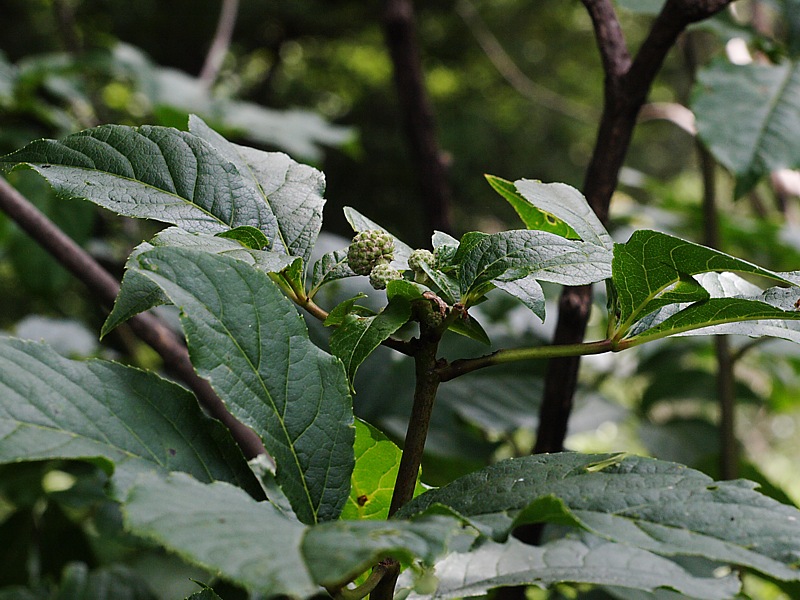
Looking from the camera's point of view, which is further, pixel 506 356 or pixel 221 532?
pixel 506 356

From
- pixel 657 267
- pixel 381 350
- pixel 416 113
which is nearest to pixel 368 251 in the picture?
pixel 657 267

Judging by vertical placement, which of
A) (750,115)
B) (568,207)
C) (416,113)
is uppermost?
(416,113)

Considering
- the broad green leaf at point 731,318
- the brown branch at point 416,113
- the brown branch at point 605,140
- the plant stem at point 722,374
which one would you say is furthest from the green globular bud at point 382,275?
the brown branch at point 416,113

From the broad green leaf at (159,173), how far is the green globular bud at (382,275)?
0.07m

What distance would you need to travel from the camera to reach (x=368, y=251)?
1.19 ft

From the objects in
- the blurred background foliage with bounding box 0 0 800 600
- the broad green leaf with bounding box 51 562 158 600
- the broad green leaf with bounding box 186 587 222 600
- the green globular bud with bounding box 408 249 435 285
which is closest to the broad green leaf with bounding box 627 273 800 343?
the green globular bud with bounding box 408 249 435 285

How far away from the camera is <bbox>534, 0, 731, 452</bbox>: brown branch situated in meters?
0.52

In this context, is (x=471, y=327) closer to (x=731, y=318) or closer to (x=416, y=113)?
(x=731, y=318)

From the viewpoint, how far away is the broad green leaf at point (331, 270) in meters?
0.38

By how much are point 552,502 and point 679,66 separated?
434cm

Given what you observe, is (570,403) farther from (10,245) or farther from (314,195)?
(10,245)

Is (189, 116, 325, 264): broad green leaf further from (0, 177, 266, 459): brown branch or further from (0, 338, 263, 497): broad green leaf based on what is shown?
(0, 177, 266, 459): brown branch

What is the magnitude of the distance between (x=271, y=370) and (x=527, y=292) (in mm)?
121

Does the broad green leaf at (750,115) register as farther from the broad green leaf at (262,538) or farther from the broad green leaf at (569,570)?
the broad green leaf at (262,538)
